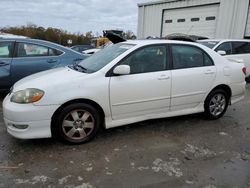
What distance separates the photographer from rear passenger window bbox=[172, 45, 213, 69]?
422 centimetres

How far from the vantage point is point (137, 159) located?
323 centimetres

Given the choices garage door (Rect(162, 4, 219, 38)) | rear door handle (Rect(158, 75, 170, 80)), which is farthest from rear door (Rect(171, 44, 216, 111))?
garage door (Rect(162, 4, 219, 38))

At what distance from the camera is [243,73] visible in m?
4.91

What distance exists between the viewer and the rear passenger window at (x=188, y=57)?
422 cm

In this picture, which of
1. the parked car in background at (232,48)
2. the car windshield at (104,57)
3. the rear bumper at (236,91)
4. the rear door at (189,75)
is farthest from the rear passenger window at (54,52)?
the parked car in background at (232,48)

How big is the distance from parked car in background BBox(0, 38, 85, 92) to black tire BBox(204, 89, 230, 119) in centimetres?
336

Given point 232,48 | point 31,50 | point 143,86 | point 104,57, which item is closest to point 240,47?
point 232,48

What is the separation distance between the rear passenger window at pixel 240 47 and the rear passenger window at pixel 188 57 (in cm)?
479

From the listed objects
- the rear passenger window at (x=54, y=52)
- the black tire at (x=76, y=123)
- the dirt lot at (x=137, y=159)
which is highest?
the rear passenger window at (x=54, y=52)

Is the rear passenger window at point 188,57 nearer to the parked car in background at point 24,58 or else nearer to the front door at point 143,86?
the front door at point 143,86

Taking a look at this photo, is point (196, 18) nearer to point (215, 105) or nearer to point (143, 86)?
point (215, 105)

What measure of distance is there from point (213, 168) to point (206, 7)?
12270mm

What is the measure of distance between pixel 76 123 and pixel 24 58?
2.89m

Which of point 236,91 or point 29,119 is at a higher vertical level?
point 236,91
